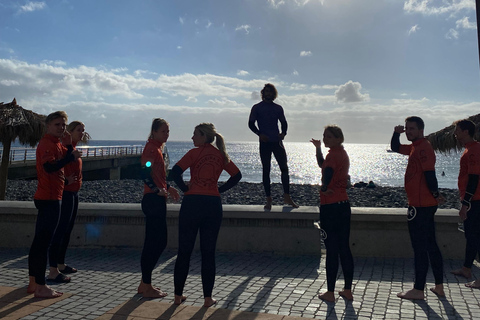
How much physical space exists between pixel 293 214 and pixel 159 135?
3.04 meters

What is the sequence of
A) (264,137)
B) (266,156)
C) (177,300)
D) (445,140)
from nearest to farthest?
(177,300) < (264,137) < (266,156) < (445,140)

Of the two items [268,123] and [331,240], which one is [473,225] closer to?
[331,240]

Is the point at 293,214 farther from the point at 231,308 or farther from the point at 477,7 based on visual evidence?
the point at 477,7

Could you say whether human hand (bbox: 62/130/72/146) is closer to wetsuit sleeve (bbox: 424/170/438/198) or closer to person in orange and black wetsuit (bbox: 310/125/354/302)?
person in orange and black wetsuit (bbox: 310/125/354/302)

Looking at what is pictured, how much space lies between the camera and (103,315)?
3.88 m

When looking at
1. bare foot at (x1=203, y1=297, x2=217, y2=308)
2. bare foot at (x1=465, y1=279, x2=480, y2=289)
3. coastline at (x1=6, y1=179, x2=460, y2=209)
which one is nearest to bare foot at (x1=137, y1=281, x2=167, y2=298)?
bare foot at (x1=203, y1=297, x2=217, y2=308)

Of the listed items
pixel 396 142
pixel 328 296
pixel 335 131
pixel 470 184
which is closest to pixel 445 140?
pixel 470 184

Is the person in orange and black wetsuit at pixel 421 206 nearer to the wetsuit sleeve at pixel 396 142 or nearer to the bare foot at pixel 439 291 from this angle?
the bare foot at pixel 439 291

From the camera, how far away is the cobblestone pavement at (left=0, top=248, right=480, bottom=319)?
406 cm

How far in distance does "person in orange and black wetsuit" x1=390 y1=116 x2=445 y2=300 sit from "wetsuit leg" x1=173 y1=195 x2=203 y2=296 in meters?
2.44

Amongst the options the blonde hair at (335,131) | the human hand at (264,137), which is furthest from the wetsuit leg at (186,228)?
the human hand at (264,137)

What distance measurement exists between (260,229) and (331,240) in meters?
2.49

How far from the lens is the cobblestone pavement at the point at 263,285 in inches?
160

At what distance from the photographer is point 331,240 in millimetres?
4426
